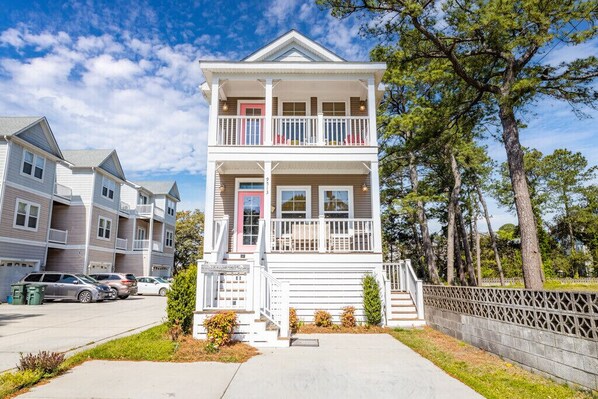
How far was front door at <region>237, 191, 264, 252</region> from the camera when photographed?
486 inches

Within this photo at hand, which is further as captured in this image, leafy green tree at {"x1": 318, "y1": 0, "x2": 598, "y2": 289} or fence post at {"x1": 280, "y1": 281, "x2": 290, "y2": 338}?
leafy green tree at {"x1": 318, "y1": 0, "x2": 598, "y2": 289}

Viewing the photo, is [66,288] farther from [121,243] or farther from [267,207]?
[267,207]

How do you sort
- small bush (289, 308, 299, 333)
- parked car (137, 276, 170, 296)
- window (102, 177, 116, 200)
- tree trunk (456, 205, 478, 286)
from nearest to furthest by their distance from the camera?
small bush (289, 308, 299, 333), tree trunk (456, 205, 478, 286), parked car (137, 276, 170, 296), window (102, 177, 116, 200)

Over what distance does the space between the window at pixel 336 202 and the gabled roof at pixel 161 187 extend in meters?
26.0

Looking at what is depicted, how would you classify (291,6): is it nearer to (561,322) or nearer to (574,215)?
(561,322)

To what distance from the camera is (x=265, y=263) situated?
33.0ft

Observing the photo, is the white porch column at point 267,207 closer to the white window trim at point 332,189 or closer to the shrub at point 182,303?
the white window trim at point 332,189

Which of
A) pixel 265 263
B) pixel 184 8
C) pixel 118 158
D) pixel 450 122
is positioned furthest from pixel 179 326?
pixel 118 158

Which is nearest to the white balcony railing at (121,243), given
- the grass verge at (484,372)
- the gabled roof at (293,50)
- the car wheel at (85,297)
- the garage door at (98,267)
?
the garage door at (98,267)

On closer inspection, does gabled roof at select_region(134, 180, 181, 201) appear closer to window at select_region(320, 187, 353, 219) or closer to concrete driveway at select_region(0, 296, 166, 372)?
concrete driveway at select_region(0, 296, 166, 372)

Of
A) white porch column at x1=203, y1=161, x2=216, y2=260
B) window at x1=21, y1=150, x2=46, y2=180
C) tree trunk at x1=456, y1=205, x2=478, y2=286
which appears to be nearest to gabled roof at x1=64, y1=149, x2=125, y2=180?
window at x1=21, y1=150, x2=46, y2=180

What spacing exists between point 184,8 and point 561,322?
1455 centimetres

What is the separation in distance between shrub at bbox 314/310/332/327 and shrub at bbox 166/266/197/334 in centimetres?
338

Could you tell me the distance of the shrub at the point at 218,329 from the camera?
6441 mm
